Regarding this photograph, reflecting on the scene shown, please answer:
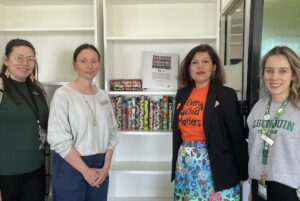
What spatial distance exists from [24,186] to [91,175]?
42 cm

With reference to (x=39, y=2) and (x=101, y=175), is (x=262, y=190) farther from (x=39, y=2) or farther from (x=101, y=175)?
(x=39, y=2)

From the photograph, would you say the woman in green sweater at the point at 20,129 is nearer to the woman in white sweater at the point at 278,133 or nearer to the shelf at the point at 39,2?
the shelf at the point at 39,2

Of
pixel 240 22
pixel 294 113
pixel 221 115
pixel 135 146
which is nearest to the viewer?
pixel 294 113

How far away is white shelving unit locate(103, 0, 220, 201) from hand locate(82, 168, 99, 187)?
0.67 meters

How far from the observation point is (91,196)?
1815mm

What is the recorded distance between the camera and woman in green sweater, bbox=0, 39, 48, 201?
1661mm

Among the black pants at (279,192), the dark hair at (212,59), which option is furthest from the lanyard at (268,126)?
the dark hair at (212,59)

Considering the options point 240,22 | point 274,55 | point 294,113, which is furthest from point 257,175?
point 240,22

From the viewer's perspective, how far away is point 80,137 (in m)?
1.72

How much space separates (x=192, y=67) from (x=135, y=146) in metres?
1.18

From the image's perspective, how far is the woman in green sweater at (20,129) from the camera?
1661mm

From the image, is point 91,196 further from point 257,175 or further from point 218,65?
point 218,65

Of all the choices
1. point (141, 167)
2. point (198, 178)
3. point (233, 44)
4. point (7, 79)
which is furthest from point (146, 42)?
point (198, 178)

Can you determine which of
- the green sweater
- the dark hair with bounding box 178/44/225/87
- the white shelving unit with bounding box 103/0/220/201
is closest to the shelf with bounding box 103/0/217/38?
the white shelving unit with bounding box 103/0/220/201
